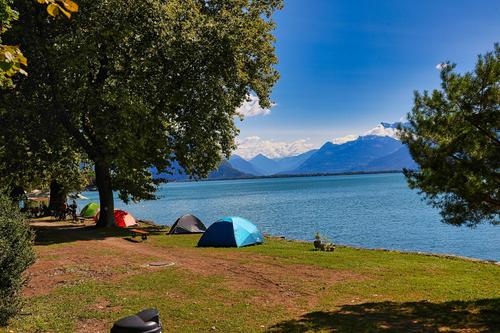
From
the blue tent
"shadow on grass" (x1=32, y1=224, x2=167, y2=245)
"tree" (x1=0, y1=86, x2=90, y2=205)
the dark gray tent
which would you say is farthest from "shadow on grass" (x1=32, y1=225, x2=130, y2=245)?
the blue tent

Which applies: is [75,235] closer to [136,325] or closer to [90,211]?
[90,211]

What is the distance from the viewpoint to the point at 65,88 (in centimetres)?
3002

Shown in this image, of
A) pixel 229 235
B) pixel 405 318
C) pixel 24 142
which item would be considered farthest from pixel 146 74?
pixel 405 318

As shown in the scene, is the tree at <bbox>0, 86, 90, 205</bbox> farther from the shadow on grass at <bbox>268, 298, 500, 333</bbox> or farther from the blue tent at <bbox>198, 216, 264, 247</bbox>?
the shadow on grass at <bbox>268, 298, 500, 333</bbox>

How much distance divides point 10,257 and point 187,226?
81.7 ft

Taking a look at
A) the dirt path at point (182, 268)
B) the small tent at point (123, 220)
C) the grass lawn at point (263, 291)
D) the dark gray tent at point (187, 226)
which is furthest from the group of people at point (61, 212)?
the grass lawn at point (263, 291)

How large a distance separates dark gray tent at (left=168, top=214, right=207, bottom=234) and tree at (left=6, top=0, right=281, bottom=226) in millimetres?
4991

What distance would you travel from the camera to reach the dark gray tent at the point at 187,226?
34938mm

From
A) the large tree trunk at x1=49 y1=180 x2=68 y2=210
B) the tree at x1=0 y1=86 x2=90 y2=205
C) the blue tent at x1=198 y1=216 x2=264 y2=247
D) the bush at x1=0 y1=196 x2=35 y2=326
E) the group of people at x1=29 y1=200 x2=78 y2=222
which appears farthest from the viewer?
the large tree trunk at x1=49 y1=180 x2=68 y2=210

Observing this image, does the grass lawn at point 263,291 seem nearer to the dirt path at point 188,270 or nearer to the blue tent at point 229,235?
the dirt path at point 188,270

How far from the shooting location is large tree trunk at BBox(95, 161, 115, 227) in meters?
35.8

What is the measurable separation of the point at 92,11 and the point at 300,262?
22.3 m

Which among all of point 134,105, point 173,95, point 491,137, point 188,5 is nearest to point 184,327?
point 491,137

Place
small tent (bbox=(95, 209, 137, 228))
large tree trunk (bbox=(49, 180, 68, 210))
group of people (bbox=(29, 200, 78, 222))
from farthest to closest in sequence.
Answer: large tree trunk (bbox=(49, 180, 68, 210)) < group of people (bbox=(29, 200, 78, 222)) < small tent (bbox=(95, 209, 137, 228))
